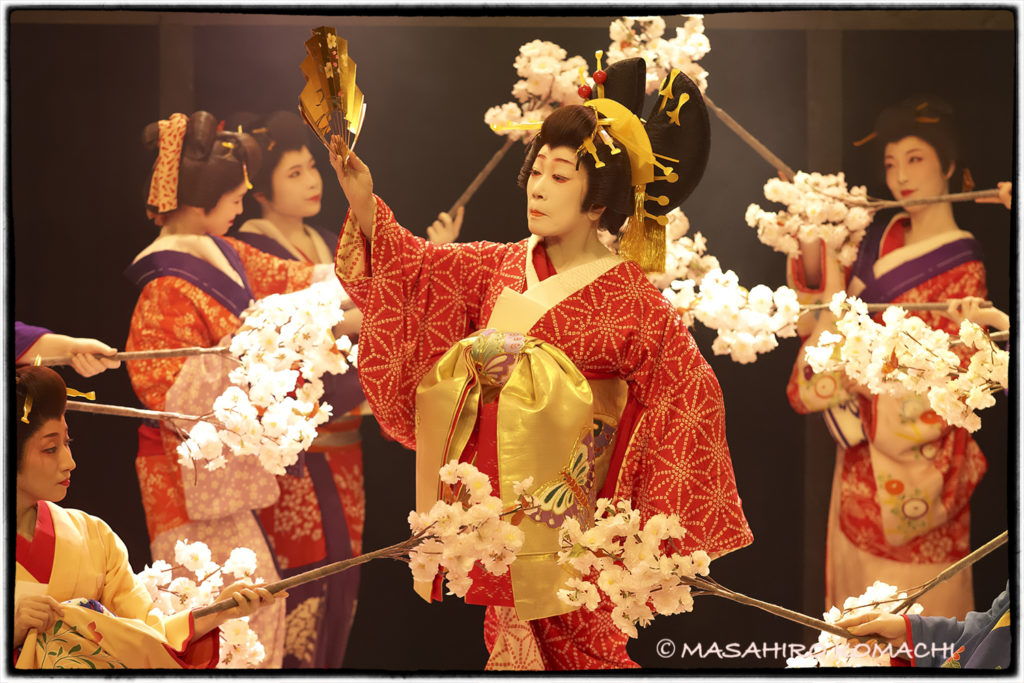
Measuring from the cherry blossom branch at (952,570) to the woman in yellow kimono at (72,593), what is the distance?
1.78 meters

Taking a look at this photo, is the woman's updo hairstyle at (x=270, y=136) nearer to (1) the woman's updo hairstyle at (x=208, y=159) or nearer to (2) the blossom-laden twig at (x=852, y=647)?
(1) the woman's updo hairstyle at (x=208, y=159)

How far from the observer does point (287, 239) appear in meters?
3.85

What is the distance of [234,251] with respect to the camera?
382 centimetres

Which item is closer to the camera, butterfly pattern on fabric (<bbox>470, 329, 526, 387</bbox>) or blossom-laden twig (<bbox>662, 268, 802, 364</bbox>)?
butterfly pattern on fabric (<bbox>470, 329, 526, 387</bbox>)

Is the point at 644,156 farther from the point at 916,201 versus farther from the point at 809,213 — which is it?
the point at 916,201

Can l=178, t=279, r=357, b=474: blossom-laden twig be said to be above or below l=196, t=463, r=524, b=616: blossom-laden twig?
above

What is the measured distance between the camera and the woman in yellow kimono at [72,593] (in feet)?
10.7

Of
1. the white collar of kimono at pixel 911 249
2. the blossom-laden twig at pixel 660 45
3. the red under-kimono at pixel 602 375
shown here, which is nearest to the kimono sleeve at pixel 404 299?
the red under-kimono at pixel 602 375

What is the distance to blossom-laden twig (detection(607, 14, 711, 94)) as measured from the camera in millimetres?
3861

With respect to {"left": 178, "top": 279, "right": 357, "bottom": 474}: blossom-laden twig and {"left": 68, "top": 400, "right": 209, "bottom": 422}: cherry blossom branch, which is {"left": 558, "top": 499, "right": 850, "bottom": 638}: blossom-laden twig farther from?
{"left": 68, "top": 400, "right": 209, "bottom": 422}: cherry blossom branch

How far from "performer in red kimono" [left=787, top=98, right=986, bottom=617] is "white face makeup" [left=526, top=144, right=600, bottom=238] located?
955 mm

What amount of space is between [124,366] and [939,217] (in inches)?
97.9

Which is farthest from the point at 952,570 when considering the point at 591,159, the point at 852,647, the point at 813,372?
the point at 591,159

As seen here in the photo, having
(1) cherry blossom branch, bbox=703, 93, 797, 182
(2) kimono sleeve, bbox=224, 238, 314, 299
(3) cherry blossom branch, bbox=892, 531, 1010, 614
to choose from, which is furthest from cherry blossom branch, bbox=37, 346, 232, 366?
(3) cherry blossom branch, bbox=892, 531, 1010, 614
